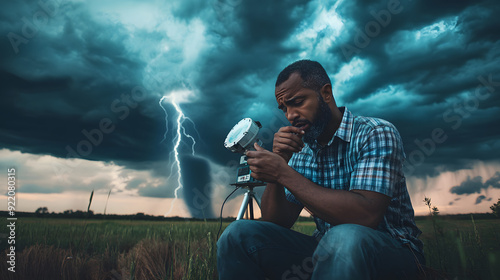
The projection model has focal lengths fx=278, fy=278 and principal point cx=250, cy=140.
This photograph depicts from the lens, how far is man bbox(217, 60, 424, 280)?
1.59m

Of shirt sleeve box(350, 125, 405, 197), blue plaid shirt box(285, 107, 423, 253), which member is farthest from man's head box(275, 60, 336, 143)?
shirt sleeve box(350, 125, 405, 197)

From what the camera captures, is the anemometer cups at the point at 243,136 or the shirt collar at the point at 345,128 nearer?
the shirt collar at the point at 345,128

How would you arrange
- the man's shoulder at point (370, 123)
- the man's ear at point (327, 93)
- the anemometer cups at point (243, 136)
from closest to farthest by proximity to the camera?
the man's shoulder at point (370, 123), the man's ear at point (327, 93), the anemometer cups at point (243, 136)

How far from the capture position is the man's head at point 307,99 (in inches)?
96.5

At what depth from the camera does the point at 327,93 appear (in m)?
Result: 2.58

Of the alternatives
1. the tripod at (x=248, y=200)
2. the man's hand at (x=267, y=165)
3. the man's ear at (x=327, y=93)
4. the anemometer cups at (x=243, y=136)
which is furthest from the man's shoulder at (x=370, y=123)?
the tripod at (x=248, y=200)

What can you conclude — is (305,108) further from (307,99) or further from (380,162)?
(380,162)

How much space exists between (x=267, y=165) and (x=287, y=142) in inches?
11.9

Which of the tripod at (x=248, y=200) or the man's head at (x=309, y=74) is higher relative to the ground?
the man's head at (x=309, y=74)

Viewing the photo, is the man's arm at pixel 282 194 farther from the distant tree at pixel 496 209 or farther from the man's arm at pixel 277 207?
the distant tree at pixel 496 209

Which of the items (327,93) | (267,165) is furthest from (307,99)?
(267,165)

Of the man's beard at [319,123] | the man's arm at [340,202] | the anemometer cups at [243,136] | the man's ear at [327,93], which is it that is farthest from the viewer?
the anemometer cups at [243,136]

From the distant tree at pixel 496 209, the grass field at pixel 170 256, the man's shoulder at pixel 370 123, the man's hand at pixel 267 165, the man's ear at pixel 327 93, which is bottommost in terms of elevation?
the grass field at pixel 170 256

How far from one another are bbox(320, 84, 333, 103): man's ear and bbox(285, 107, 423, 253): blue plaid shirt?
159 millimetres
